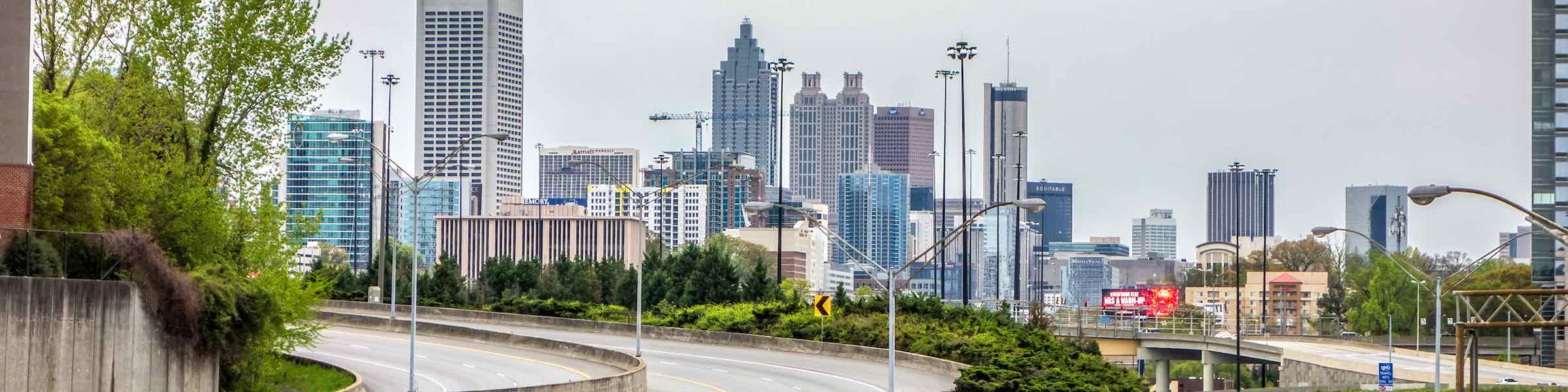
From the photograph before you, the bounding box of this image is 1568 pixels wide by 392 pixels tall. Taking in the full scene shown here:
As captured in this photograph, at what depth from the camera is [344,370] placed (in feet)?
160

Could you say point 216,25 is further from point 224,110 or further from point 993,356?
point 993,356

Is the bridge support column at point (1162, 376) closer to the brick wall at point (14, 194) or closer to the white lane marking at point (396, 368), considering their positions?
the white lane marking at point (396, 368)

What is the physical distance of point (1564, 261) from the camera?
95.2m

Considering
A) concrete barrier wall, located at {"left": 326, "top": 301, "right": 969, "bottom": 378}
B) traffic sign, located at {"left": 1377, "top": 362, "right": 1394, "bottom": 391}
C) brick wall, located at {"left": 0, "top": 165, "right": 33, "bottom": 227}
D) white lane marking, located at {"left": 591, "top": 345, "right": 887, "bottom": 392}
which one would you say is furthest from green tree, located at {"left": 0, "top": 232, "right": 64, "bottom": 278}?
traffic sign, located at {"left": 1377, "top": 362, "right": 1394, "bottom": 391}

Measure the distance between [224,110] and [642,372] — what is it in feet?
45.0

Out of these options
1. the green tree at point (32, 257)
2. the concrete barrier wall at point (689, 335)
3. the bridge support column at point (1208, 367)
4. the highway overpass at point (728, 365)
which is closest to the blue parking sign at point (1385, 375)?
the concrete barrier wall at point (689, 335)

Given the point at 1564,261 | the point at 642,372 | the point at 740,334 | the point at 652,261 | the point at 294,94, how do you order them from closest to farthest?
the point at 294,94, the point at 642,372, the point at 740,334, the point at 652,261, the point at 1564,261

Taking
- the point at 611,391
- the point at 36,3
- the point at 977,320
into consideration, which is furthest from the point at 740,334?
the point at 36,3

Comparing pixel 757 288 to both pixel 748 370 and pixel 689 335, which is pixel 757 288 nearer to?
pixel 689 335

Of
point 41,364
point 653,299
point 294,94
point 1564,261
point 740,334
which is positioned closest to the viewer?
point 41,364

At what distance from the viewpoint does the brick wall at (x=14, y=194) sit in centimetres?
3284

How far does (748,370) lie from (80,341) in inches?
1063

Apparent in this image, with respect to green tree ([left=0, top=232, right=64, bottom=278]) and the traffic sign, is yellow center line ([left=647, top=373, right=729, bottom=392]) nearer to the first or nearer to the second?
green tree ([left=0, top=232, right=64, bottom=278])

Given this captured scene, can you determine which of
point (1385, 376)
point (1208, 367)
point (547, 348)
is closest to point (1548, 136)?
point (1208, 367)
